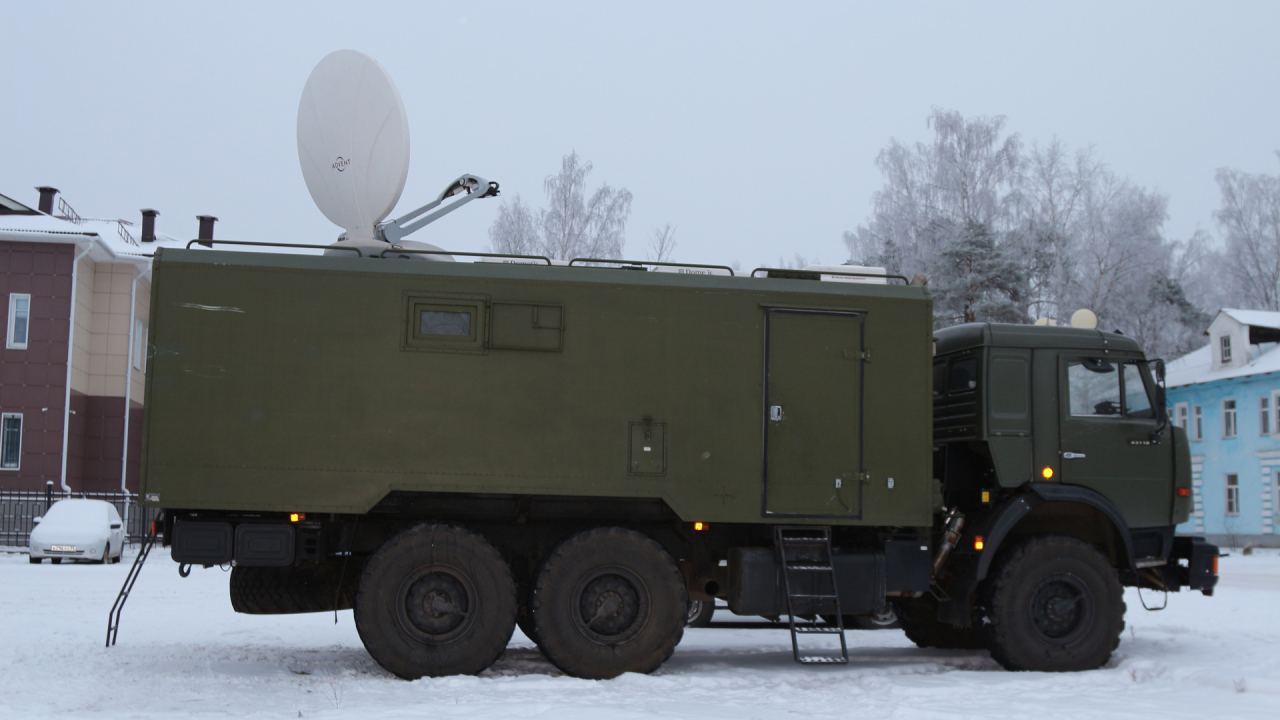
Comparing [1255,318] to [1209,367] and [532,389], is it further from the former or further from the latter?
[532,389]

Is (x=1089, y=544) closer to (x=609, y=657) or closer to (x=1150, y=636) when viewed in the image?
(x=1150, y=636)

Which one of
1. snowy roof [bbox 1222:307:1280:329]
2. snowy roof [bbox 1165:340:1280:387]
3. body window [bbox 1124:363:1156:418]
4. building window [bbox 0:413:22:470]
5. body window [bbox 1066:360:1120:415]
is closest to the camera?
body window [bbox 1066:360:1120:415]

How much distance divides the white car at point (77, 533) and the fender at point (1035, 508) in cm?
2005

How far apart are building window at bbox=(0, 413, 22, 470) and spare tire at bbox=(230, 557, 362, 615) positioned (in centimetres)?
2611

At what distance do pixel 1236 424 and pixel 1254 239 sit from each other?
40.0 feet

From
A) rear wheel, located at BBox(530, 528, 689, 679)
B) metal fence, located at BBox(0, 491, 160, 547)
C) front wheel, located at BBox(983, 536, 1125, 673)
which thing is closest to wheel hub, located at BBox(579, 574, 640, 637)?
rear wheel, located at BBox(530, 528, 689, 679)

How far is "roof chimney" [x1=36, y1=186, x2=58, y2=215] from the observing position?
36875 mm

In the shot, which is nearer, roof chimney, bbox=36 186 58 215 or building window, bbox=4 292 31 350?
building window, bbox=4 292 31 350

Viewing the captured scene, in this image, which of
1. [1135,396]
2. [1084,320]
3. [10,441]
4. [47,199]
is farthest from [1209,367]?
[47,199]

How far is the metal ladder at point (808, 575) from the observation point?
871cm

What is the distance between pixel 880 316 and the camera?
902 centimetres

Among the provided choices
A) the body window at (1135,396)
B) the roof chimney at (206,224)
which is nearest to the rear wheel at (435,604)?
the body window at (1135,396)

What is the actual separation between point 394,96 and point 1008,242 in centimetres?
2992

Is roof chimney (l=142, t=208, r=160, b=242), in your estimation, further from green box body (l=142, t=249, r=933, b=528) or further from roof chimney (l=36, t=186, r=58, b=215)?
green box body (l=142, t=249, r=933, b=528)
